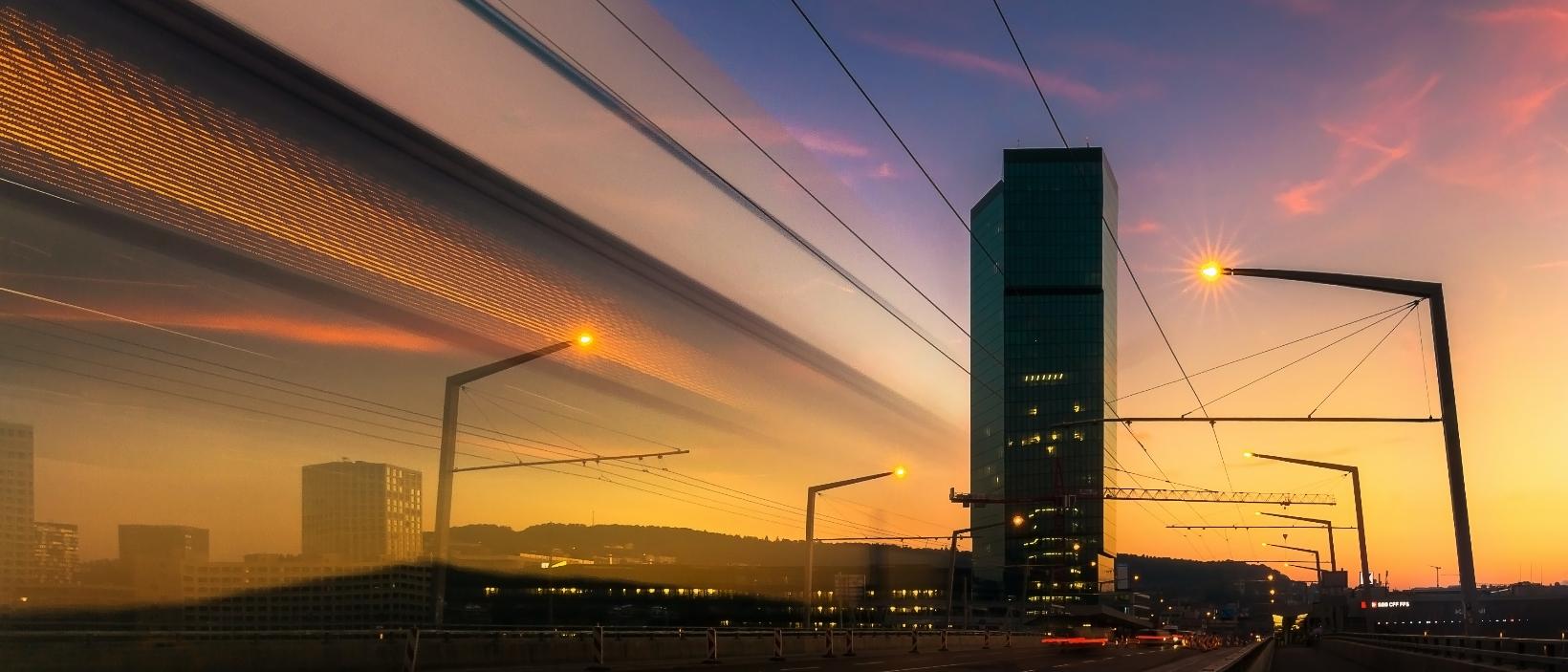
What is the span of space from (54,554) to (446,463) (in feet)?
34.2

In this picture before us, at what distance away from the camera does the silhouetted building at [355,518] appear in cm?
4375

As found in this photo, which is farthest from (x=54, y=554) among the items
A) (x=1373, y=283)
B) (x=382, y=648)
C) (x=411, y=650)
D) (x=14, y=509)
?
(x=1373, y=283)

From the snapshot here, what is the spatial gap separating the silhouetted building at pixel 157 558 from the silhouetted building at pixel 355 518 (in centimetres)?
684

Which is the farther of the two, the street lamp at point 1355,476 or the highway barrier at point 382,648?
the street lamp at point 1355,476

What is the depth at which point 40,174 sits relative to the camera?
2888 cm

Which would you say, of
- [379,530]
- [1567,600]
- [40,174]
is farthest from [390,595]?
[1567,600]

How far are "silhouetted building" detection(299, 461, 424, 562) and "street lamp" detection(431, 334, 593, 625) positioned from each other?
1216 cm

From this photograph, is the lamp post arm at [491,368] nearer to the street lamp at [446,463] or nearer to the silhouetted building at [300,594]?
the street lamp at [446,463]

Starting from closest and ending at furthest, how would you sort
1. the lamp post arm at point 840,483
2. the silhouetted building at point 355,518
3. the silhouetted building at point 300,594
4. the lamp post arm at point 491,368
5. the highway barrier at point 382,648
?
the highway barrier at point 382,648, the lamp post arm at point 491,368, the silhouetted building at point 300,594, the silhouetted building at point 355,518, the lamp post arm at point 840,483

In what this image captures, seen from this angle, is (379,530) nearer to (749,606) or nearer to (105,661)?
(105,661)

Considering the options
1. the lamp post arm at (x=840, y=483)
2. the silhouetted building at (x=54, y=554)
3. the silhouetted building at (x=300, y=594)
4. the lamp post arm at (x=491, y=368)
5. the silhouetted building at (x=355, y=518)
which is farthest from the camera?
the lamp post arm at (x=840, y=483)

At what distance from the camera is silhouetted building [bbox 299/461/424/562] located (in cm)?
4375

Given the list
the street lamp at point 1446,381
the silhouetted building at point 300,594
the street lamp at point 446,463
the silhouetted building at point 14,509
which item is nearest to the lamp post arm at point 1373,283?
the street lamp at point 1446,381

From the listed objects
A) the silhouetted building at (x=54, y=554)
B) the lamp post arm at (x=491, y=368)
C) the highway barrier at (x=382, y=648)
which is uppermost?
the lamp post arm at (x=491, y=368)
